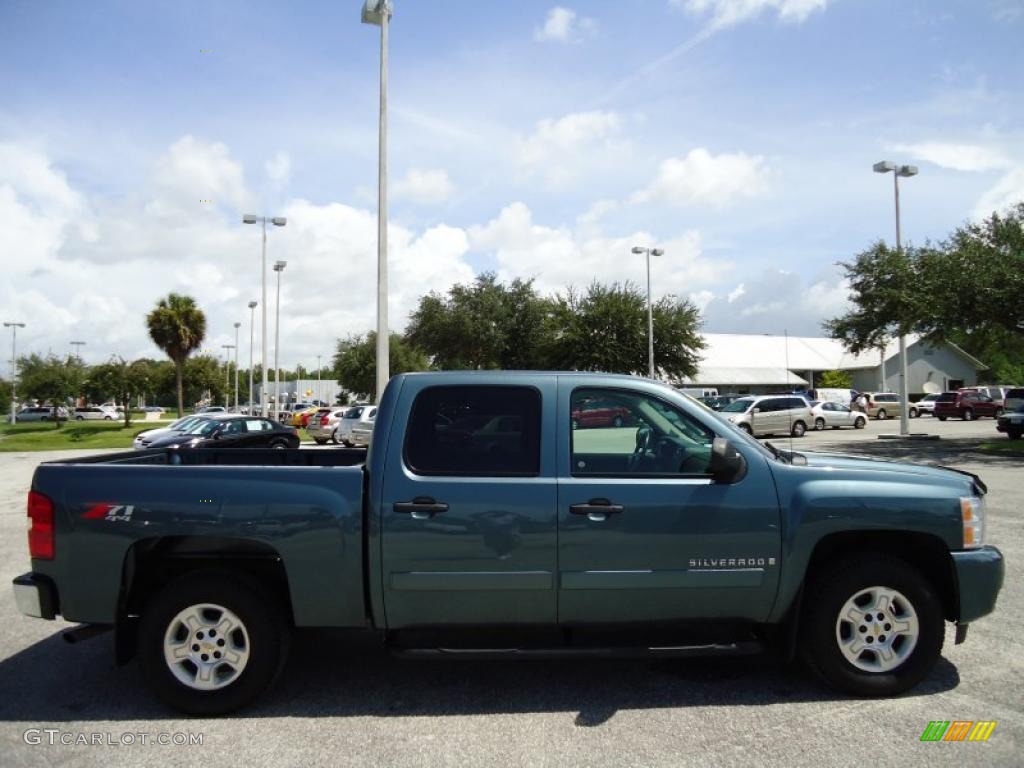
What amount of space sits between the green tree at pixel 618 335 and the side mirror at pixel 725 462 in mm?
37275

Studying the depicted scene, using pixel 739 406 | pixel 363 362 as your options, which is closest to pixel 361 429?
pixel 739 406

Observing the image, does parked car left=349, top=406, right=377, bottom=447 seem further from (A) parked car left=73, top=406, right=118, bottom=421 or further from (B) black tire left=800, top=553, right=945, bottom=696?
(A) parked car left=73, top=406, right=118, bottom=421

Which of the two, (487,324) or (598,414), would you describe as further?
(487,324)

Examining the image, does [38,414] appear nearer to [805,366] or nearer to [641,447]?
[805,366]

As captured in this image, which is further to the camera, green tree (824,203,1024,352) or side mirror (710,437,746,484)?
green tree (824,203,1024,352)

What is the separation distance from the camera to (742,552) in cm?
425

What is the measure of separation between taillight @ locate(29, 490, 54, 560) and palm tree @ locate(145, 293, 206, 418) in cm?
4334

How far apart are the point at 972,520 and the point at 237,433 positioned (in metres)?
18.3

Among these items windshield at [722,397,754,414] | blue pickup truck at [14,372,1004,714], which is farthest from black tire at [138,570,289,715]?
windshield at [722,397,754,414]

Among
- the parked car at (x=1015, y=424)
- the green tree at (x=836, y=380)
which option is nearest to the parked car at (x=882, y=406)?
the green tree at (x=836, y=380)

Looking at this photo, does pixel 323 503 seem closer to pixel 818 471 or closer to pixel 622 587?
pixel 622 587

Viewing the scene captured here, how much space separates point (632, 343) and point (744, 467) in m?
39.1

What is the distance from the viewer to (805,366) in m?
69.4

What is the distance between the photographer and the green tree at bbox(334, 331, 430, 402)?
71.8 metres
